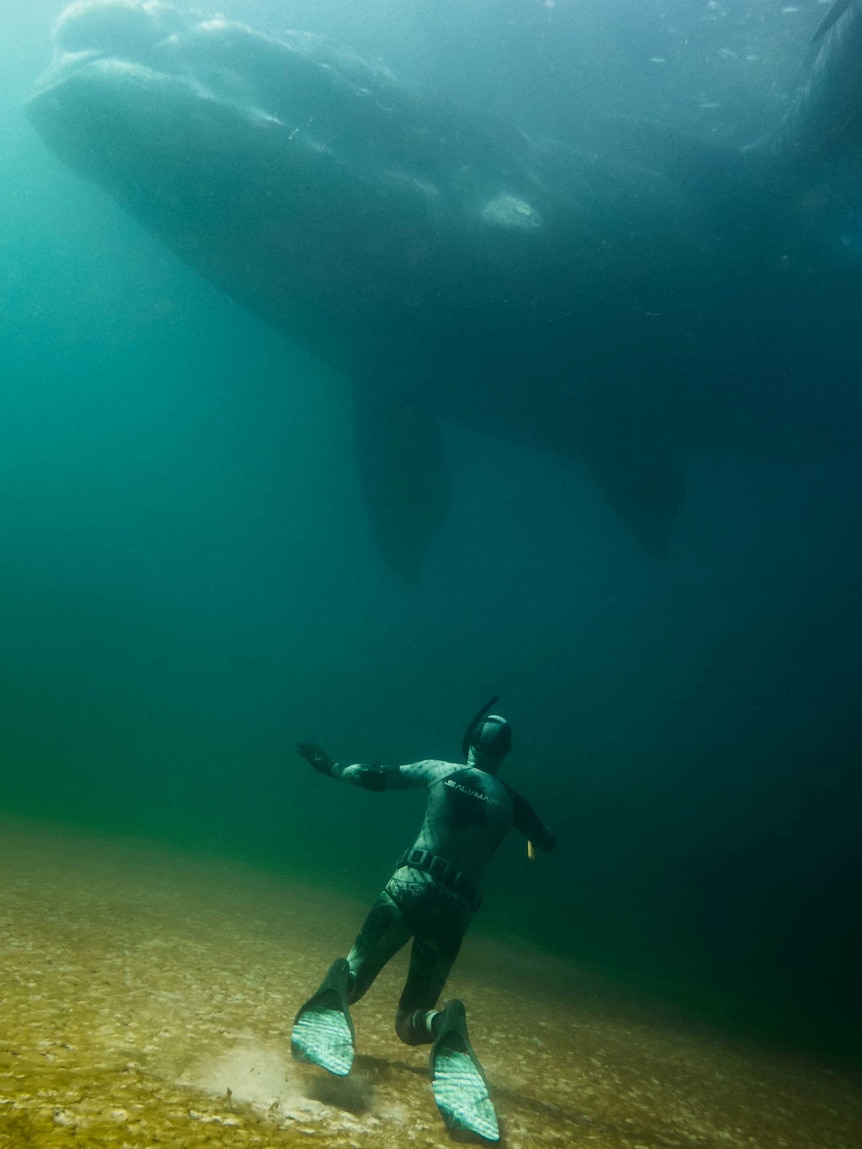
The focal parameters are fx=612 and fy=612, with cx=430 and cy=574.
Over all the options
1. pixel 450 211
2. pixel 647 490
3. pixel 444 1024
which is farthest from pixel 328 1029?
pixel 647 490

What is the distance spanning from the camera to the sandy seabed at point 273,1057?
2.20 meters

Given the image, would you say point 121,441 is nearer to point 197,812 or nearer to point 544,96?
point 197,812

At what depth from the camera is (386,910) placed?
3773 mm

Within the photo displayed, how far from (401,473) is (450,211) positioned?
6.51 metres

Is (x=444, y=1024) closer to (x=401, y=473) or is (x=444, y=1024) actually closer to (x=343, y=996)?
(x=343, y=996)

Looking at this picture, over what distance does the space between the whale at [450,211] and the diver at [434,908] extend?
1005cm

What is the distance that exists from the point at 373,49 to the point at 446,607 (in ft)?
246

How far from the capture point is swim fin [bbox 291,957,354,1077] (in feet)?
9.24

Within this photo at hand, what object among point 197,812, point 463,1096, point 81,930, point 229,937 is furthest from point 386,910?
point 197,812

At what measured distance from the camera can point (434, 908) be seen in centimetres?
374

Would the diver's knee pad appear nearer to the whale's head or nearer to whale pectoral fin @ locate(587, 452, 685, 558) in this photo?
the whale's head

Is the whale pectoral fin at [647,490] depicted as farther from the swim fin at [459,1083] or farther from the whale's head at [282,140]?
the swim fin at [459,1083]

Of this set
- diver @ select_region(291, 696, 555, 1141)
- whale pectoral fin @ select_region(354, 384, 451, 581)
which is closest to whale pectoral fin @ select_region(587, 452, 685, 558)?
whale pectoral fin @ select_region(354, 384, 451, 581)

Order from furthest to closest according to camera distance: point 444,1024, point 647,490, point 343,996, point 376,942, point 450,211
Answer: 1. point 647,490
2. point 450,211
3. point 376,942
4. point 343,996
5. point 444,1024
